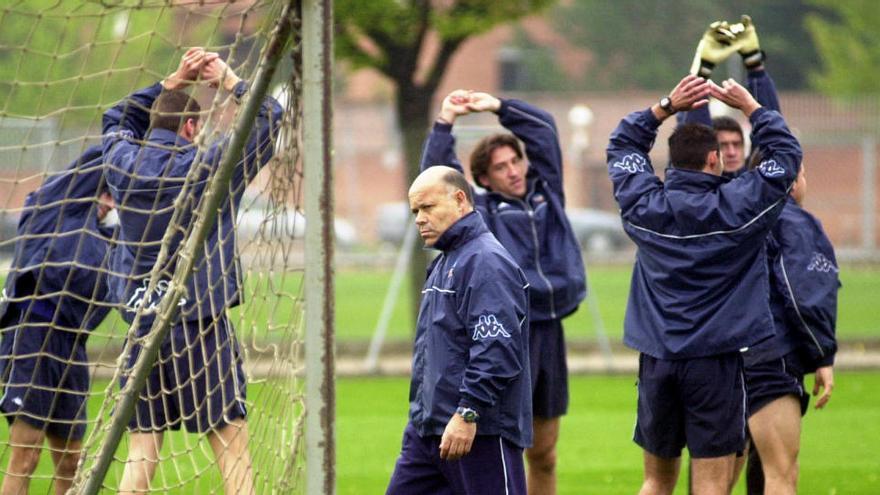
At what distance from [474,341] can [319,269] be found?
2.57ft

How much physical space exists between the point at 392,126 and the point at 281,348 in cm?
2591

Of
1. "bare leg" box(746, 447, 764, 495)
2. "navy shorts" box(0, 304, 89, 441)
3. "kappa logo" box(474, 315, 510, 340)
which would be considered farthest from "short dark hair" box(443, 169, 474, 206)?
"bare leg" box(746, 447, 764, 495)

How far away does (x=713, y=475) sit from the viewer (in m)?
5.39

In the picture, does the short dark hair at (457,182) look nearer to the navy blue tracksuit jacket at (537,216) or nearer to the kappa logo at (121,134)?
the navy blue tracksuit jacket at (537,216)

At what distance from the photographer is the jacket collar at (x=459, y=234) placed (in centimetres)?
491

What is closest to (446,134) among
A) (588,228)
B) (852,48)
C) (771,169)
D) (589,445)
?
(771,169)

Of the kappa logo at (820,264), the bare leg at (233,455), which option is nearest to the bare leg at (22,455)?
the bare leg at (233,455)

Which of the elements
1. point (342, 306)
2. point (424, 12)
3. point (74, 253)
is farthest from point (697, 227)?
point (342, 306)

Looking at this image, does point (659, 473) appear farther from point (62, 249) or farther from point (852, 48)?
point (852, 48)

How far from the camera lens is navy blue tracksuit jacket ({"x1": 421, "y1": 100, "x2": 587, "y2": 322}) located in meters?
6.24

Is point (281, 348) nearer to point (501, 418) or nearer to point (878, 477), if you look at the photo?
point (501, 418)

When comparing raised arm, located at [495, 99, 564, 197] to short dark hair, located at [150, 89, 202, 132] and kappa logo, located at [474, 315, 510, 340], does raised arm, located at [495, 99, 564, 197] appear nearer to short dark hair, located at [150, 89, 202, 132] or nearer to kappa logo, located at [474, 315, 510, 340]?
short dark hair, located at [150, 89, 202, 132]

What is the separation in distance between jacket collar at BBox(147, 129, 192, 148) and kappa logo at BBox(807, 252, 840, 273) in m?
2.85

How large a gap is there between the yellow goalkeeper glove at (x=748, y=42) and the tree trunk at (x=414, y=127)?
25.1ft
